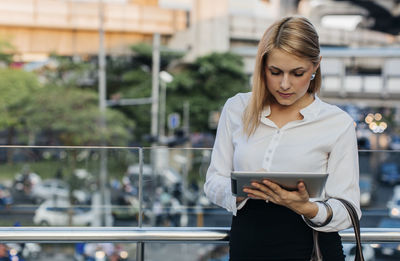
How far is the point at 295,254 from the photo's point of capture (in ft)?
4.80

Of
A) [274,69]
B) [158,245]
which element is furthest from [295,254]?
[158,245]

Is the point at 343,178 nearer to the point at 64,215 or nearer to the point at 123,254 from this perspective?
the point at 123,254

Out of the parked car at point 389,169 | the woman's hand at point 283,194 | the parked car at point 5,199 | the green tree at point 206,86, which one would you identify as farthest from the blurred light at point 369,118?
the woman's hand at point 283,194

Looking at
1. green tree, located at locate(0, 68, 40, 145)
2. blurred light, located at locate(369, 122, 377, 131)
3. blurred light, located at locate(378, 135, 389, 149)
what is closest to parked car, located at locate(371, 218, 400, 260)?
green tree, located at locate(0, 68, 40, 145)

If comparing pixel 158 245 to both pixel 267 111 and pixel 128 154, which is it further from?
pixel 267 111

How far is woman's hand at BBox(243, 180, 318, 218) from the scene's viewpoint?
1302 millimetres

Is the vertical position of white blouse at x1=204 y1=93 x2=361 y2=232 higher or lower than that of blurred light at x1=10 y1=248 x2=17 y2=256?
higher

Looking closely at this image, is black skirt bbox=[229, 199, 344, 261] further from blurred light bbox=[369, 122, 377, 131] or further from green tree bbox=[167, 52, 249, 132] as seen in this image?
blurred light bbox=[369, 122, 377, 131]

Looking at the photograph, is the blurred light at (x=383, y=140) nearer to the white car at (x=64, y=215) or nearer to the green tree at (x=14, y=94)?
the green tree at (x=14, y=94)

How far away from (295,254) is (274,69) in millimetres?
555

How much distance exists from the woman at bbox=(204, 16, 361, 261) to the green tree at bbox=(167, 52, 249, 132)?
2832 cm

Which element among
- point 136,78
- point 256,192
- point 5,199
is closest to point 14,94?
point 136,78

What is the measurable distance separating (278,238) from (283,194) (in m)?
0.22

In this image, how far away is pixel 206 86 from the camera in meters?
30.7
